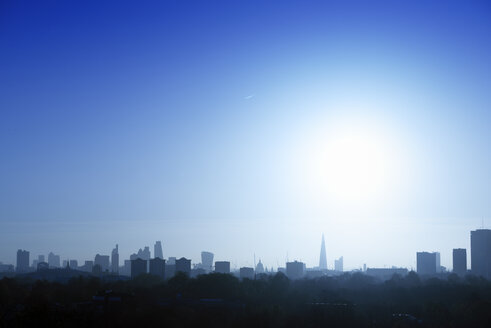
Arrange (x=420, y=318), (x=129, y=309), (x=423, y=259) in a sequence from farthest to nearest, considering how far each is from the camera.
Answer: (x=423, y=259), (x=420, y=318), (x=129, y=309)

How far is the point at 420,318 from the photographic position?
114 feet

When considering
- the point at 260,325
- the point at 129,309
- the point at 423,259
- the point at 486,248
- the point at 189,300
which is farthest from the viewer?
the point at 423,259

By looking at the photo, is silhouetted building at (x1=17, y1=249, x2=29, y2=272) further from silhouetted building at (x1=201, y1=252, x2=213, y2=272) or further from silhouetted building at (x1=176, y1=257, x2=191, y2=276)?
silhouetted building at (x1=176, y1=257, x2=191, y2=276)

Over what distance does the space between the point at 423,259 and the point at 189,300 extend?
9539 centimetres

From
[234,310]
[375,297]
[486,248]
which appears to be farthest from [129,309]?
[486,248]

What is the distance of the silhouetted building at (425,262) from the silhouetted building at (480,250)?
15.3 m

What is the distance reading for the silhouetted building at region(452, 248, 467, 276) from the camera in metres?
115

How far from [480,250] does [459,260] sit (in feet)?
24.9

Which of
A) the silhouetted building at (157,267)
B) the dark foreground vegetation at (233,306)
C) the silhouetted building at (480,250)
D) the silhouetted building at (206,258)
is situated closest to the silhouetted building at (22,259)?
the silhouetted building at (206,258)

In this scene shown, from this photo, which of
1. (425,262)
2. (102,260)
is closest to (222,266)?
(425,262)

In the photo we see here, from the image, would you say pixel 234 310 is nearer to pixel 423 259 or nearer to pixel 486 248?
pixel 486 248

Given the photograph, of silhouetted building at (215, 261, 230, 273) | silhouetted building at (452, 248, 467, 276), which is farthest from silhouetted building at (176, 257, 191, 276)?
silhouetted building at (452, 248, 467, 276)

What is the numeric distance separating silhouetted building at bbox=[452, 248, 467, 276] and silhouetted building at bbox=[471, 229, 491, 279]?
181 inches

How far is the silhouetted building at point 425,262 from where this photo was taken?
125m
